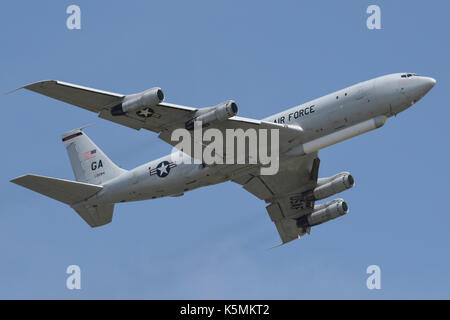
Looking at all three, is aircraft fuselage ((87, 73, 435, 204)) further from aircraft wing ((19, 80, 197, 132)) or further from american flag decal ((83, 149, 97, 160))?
american flag decal ((83, 149, 97, 160))

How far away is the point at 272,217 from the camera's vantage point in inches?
2542

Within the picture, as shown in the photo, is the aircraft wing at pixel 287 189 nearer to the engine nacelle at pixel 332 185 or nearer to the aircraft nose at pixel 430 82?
the engine nacelle at pixel 332 185

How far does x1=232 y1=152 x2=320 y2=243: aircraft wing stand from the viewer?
61.3m

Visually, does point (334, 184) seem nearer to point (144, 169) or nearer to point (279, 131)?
point (279, 131)

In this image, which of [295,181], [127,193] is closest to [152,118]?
[127,193]

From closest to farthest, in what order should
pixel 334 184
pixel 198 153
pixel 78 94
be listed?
pixel 78 94
pixel 198 153
pixel 334 184

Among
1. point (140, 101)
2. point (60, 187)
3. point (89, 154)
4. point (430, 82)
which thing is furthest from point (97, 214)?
point (430, 82)

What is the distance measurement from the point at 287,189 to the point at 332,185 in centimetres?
395

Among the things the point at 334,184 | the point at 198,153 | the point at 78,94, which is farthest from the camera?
the point at 334,184

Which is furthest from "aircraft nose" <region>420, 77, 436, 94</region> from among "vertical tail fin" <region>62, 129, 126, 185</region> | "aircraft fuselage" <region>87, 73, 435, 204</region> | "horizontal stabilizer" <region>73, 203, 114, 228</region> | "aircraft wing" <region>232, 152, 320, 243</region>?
"horizontal stabilizer" <region>73, 203, 114, 228</region>

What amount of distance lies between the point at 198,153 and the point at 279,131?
558 centimetres

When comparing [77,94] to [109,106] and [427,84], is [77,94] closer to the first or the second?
[109,106]

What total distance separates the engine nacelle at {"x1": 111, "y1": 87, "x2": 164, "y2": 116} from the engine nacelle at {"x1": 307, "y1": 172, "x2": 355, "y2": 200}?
16.7 meters

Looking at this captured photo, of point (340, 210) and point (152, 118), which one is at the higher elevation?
point (152, 118)
